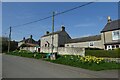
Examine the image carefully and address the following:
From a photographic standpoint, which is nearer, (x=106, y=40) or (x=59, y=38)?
(x=106, y=40)

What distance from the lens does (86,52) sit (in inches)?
1398

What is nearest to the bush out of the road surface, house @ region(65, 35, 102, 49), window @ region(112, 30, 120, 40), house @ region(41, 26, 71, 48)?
window @ region(112, 30, 120, 40)

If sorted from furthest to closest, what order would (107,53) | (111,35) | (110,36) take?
(110,36) < (111,35) < (107,53)

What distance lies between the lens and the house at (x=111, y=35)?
41.3 metres

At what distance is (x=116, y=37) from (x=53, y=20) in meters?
14.4

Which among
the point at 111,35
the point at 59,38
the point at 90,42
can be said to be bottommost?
the point at 90,42

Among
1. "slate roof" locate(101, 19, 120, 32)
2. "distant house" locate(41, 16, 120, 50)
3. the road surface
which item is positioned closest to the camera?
the road surface

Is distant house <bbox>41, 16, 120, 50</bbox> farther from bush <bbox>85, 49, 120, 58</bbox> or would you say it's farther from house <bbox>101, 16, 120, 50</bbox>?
bush <bbox>85, 49, 120, 58</bbox>

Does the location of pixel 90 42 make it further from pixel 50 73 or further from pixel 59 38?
pixel 50 73

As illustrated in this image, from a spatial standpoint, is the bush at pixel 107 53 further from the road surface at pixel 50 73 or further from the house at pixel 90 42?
the house at pixel 90 42

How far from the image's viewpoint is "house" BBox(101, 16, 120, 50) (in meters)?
41.3

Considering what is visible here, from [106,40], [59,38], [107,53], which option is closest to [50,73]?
[107,53]

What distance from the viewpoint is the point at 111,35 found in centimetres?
4294

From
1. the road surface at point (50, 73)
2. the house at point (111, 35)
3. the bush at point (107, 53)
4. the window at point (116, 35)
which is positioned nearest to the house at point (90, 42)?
the house at point (111, 35)
